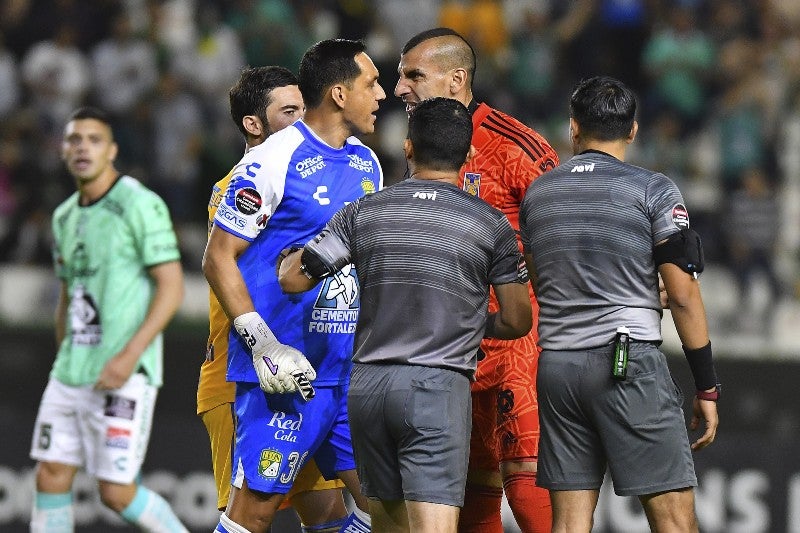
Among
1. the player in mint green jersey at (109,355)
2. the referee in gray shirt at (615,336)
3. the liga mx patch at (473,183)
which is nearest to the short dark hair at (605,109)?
the referee in gray shirt at (615,336)

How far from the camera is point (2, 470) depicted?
983cm

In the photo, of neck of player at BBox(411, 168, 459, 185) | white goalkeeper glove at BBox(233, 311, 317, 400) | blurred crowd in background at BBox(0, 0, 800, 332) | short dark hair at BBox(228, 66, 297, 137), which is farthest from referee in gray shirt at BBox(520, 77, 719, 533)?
blurred crowd in background at BBox(0, 0, 800, 332)

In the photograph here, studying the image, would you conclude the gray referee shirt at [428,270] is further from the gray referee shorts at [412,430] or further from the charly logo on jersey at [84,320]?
the charly logo on jersey at [84,320]

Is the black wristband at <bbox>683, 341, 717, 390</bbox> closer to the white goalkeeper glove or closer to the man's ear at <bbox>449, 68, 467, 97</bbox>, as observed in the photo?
the white goalkeeper glove

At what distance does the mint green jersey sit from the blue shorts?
94.0 inches

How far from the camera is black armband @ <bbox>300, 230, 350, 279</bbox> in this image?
524 cm

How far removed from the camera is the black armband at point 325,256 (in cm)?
524

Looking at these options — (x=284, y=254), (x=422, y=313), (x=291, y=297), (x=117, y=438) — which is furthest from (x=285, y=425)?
(x=117, y=438)

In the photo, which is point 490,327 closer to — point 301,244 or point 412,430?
point 412,430

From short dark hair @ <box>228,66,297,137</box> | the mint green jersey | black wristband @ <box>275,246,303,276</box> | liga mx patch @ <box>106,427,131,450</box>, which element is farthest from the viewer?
the mint green jersey

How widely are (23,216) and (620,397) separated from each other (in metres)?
8.24

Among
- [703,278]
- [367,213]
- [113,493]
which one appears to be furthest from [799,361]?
[367,213]

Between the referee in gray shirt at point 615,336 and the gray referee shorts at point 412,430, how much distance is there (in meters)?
0.54

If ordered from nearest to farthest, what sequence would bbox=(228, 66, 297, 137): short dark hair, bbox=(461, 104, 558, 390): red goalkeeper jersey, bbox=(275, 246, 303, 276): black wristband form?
bbox=(275, 246, 303, 276): black wristband → bbox=(461, 104, 558, 390): red goalkeeper jersey → bbox=(228, 66, 297, 137): short dark hair
